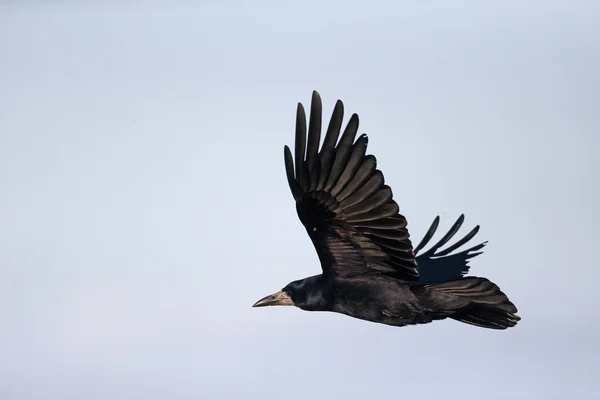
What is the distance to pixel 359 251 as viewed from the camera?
46.8 feet

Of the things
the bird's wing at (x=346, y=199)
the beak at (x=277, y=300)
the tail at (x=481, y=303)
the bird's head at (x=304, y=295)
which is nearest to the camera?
the bird's wing at (x=346, y=199)

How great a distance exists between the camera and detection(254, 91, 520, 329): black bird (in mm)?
13531

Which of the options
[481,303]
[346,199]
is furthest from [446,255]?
[346,199]

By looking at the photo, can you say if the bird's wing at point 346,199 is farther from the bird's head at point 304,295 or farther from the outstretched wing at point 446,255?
the outstretched wing at point 446,255

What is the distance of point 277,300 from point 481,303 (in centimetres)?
297

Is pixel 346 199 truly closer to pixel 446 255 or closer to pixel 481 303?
pixel 481 303

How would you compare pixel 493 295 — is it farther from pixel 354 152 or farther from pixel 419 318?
pixel 354 152

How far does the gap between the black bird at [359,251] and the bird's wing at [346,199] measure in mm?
12

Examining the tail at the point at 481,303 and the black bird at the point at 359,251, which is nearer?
the black bird at the point at 359,251

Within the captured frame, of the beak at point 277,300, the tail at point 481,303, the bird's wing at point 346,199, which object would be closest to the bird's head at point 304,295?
the beak at point 277,300

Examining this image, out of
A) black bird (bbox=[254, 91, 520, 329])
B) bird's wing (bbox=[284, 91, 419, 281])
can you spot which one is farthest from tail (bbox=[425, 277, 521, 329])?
bird's wing (bbox=[284, 91, 419, 281])

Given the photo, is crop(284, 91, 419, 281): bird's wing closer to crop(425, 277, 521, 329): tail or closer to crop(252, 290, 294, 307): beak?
crop(425, 277, 521, 329): tail

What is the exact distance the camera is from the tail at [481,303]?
48.1ft

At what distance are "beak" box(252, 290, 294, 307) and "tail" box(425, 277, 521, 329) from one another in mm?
2179
